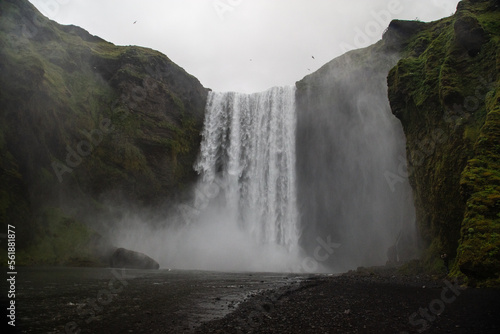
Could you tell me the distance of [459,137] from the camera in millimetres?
19812

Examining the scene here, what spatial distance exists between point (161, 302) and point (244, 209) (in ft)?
116

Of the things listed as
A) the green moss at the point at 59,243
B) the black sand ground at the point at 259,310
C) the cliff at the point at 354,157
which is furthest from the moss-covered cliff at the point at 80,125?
the black sand ground at the point at 259,310

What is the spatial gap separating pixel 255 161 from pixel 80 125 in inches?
982

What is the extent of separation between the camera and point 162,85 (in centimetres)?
5259

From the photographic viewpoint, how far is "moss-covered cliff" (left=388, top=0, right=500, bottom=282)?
13945 mm

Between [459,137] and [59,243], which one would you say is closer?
[459,137]

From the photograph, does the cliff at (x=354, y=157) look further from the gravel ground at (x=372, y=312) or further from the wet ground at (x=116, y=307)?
the wet ground at (x=116, y=307)

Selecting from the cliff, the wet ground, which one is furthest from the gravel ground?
the cliff

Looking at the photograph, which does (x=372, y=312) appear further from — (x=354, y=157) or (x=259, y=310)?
(x=354, y=157)

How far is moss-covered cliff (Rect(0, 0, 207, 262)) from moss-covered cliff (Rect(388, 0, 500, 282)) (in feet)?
110

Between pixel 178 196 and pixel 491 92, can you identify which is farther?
pixel 178 196

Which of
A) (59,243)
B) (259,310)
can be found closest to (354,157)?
(259,310)

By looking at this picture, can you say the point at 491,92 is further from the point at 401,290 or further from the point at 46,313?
the point at 46,313

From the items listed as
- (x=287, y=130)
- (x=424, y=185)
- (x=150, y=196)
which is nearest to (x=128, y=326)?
(x=424, y=185)
